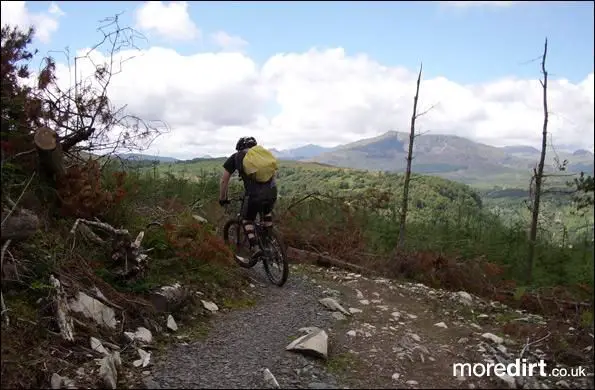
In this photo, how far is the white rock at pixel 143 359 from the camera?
4.36 meters

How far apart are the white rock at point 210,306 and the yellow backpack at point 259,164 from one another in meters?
1.98

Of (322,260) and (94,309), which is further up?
(94,309)

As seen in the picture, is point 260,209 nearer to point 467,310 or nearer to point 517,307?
point 467,310

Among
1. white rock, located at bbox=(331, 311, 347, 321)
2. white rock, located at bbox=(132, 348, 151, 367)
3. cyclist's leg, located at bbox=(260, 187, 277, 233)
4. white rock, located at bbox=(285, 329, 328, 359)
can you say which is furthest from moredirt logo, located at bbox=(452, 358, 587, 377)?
cyclist's leg, located at bbox=(260, 187, 277, 233)

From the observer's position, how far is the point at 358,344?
5129 mm

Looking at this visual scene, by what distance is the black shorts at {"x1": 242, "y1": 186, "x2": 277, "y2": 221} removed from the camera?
7.22 m

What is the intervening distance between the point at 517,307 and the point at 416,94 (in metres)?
8.07

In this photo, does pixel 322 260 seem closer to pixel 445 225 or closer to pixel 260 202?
pixel 260 202

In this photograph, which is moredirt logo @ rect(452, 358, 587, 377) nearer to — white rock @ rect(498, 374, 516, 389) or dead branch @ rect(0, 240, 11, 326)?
white rock @ rect(498, 374, 516, 389)


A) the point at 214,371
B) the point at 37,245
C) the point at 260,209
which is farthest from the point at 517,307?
the point at 37,245

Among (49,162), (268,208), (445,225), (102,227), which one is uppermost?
(49,162)

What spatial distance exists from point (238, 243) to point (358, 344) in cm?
376

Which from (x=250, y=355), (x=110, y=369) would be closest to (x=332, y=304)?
(x=250, y=355)

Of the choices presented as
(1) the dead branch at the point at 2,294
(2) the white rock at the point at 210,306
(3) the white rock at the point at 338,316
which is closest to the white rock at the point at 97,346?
(1) the dead branch at the point at 2,294
